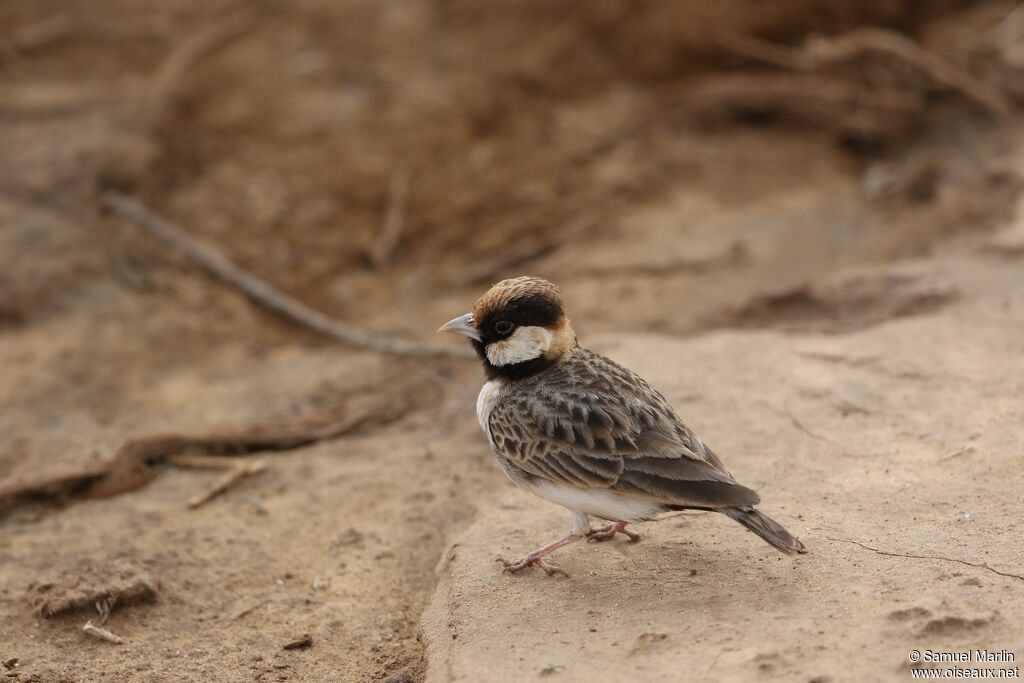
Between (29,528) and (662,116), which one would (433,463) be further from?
(662,116)

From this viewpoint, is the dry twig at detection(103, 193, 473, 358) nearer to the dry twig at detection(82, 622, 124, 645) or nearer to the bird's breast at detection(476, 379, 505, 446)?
the bird's breast at detection(476, 379, 505, 446)

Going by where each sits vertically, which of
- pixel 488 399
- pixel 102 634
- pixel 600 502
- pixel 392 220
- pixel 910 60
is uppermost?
pixel 910 60

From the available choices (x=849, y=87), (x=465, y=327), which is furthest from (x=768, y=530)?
(x=849, y=87)

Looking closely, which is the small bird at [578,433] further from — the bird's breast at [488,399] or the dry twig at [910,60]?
the dry twig at [910,60]

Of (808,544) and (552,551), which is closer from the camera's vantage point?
(808,544)

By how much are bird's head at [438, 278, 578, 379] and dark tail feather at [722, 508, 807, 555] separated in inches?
49.2

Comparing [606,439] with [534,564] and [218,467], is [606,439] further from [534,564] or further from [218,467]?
[218,467]

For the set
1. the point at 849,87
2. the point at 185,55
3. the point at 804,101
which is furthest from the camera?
the point at 804,101

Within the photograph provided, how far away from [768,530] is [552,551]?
3.63 feet

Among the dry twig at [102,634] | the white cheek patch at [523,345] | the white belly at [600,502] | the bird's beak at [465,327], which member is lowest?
the dry twig at [102,634]

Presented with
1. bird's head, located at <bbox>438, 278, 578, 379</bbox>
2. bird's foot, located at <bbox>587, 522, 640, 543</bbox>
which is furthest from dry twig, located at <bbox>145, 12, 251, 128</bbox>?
bird's foot, located at <bbox>587, 522, 640, 543</bbox>

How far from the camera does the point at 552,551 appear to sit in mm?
4992

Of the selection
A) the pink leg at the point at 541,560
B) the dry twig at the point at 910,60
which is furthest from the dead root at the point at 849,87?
the pink leg at the point at 541,560

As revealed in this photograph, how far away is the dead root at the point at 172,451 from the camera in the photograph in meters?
6.25
